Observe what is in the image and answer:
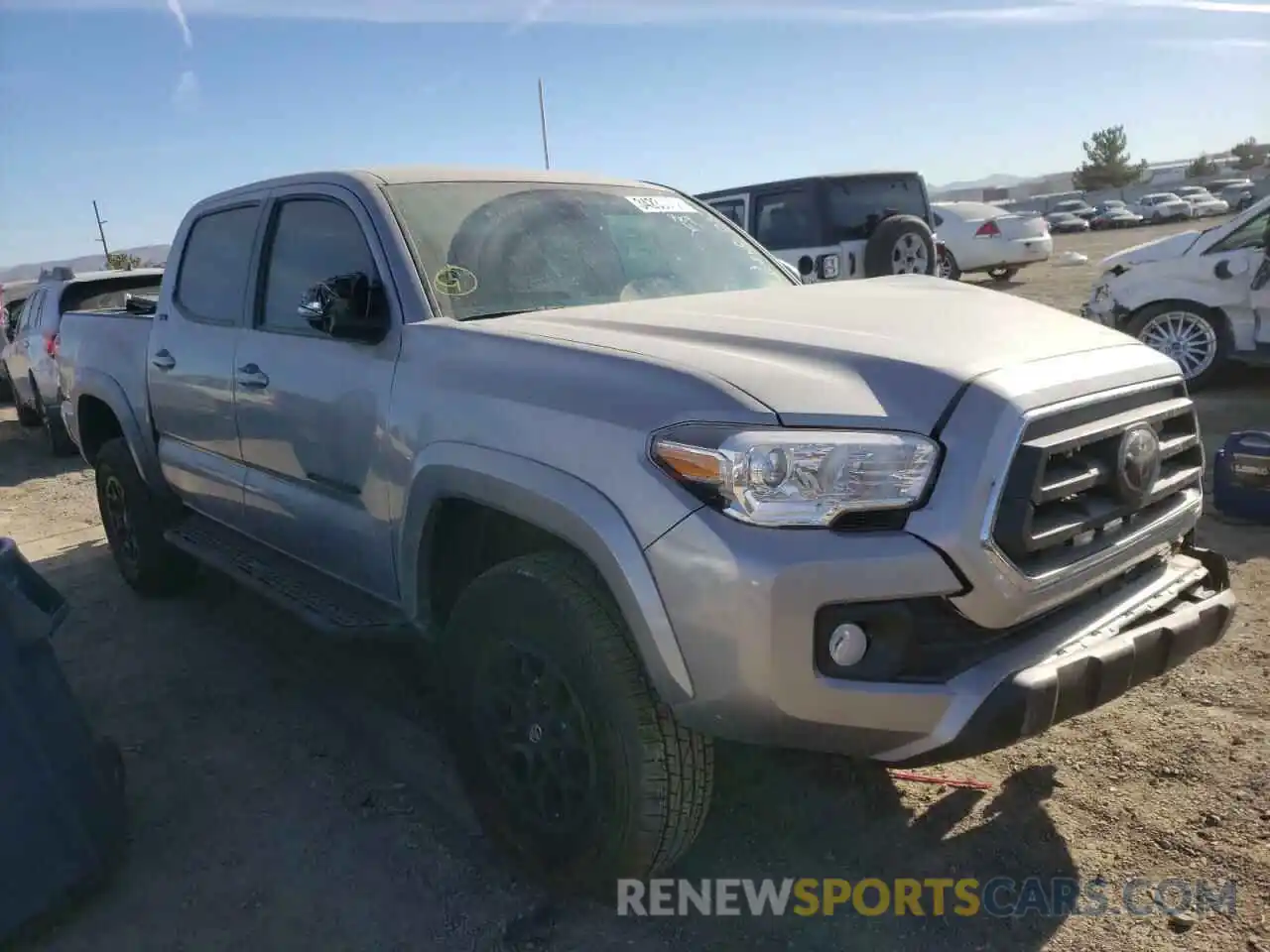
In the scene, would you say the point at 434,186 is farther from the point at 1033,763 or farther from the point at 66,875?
the point at 1033,763

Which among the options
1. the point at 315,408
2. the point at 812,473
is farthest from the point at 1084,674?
the point at 315,408

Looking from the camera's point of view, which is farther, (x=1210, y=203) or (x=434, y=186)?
(x=1210, y=203)

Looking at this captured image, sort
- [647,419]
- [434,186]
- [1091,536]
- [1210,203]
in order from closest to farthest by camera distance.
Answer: [647,419], [1091,536], [434,186], [1210,203]

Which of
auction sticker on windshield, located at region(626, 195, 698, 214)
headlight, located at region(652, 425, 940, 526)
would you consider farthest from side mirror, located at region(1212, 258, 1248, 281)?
headlight, located at region(652, 425, 940, 526)

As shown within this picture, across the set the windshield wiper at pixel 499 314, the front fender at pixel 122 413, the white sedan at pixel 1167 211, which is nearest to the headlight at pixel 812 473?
the windshield wiper at pixel 499 314

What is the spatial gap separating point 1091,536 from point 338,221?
2.65 metres

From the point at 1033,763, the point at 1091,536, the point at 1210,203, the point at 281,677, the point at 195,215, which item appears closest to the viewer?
the point at 1091,536

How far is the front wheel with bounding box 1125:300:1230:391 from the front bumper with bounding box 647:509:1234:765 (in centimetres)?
680

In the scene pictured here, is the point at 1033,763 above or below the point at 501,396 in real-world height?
below

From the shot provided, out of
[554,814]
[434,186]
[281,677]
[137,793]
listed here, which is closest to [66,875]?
[137,793]

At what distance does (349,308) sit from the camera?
3086mm

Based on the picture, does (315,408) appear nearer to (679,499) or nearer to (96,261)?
(679,499)

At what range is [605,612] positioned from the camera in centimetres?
238

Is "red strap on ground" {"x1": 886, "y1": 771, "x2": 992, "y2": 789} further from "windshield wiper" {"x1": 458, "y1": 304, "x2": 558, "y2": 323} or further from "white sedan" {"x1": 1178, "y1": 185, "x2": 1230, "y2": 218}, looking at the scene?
"white sedan" {"x1": 1178, "y1": 185, "x2": 1230, "y2": 218}
